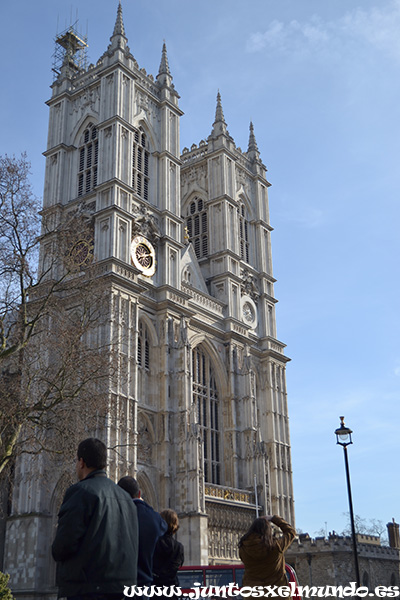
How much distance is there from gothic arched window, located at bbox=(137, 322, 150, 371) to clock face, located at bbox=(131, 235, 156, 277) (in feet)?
10.2

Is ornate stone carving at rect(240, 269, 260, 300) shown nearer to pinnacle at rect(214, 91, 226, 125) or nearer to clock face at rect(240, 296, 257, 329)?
clock face at rect(240, 296, 257, 329)

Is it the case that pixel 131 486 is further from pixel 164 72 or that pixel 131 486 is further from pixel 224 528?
pixel 164 72

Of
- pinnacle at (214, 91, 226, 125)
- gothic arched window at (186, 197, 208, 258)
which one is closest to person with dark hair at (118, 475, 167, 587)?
gothic arched window at (186, 197, 208, 258)

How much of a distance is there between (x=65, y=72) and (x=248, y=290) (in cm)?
1868

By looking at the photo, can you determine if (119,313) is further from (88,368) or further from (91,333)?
(88,368)

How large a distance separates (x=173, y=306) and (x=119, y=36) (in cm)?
1752

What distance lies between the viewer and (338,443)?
18.6 m

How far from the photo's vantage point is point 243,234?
158 feet

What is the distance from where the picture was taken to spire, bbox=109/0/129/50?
136 feet

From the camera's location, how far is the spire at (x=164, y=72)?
147 ft

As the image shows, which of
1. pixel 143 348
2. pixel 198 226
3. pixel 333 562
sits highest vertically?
pixel 198 226

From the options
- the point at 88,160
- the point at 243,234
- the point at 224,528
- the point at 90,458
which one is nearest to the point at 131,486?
the point at 90,458

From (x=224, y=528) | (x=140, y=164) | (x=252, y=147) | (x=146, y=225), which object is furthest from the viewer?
(x=252, y=147)

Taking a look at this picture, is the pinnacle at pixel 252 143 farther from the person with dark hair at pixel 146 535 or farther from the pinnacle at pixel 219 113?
the person with dark hair at pixel 146 535
